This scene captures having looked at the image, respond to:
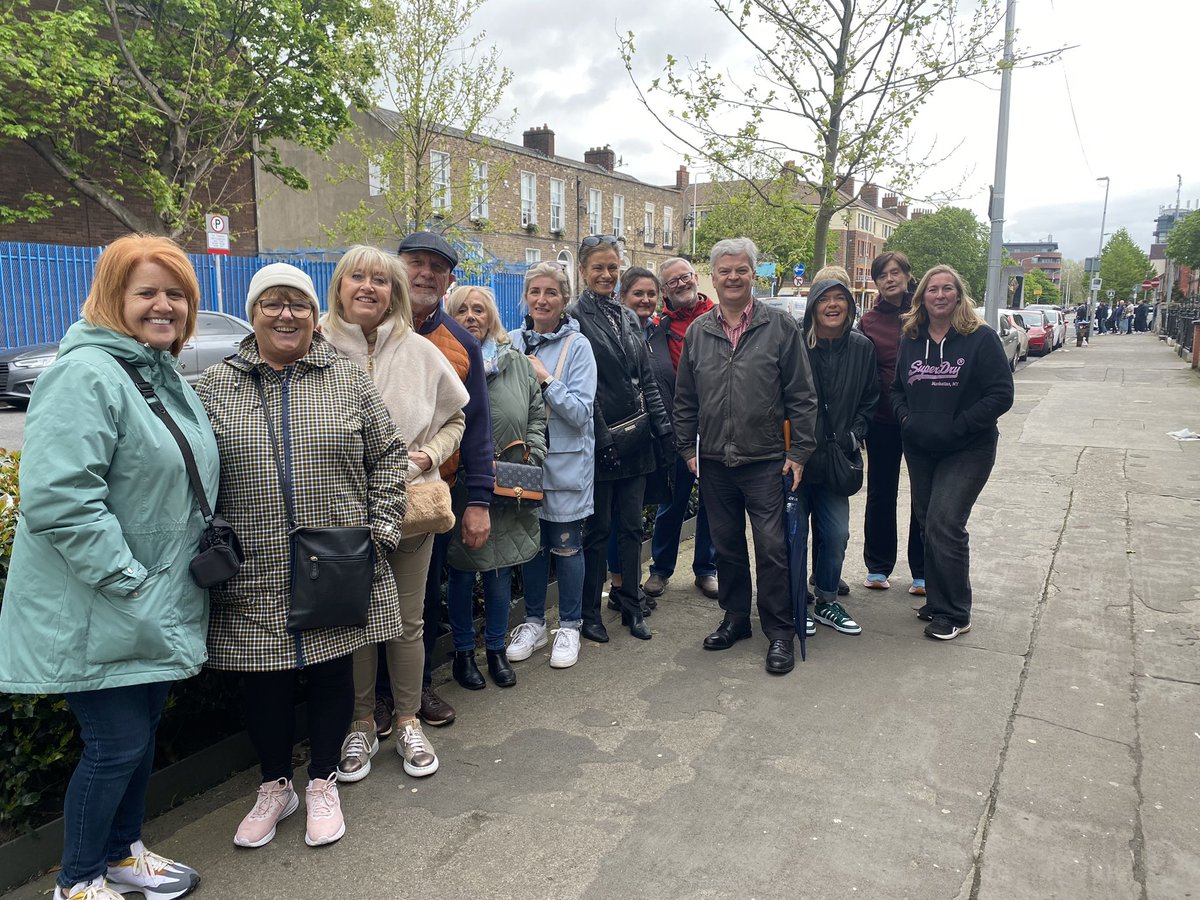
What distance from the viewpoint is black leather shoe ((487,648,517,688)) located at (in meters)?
3.97

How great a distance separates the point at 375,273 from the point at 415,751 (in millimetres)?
1808

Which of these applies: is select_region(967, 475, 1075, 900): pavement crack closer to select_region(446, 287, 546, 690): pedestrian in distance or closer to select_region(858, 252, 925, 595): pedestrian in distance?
select_region(858, 252, 925, 595): pedestrian in distance

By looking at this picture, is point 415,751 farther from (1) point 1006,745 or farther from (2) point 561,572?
(1) point 1006,745

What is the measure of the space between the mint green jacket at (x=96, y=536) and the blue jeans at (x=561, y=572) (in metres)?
2.13

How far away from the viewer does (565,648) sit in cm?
424

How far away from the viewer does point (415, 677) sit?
3316 millimetres

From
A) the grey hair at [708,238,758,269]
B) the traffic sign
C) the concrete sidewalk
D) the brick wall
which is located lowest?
the concrete sidewalk

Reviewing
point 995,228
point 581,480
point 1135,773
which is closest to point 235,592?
point 581,480

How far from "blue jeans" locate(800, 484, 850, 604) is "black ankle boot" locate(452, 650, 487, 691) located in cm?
189

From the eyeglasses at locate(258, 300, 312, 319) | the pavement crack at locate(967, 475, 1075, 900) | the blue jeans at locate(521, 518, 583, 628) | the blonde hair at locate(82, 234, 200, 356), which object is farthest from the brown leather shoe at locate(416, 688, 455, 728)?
the pavement crack at locate(967, 475, 1075, 900)

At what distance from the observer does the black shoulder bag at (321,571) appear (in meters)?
2.61

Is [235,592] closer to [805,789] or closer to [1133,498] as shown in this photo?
[805,789]

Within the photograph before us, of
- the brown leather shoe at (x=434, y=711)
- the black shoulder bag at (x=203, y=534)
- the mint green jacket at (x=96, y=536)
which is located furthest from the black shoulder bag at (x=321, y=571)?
the brown leather shoe at (x=434, y=711)

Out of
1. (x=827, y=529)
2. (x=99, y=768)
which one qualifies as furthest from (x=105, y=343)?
(x=827, y=529)
